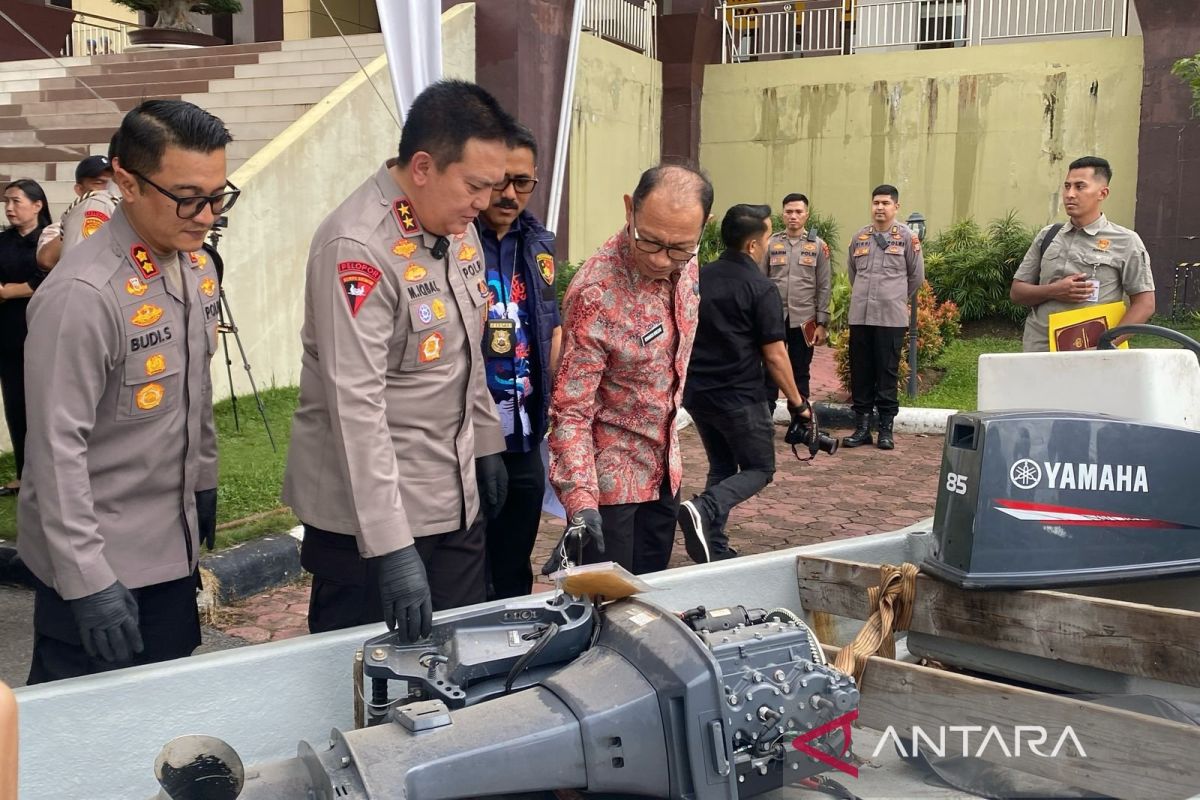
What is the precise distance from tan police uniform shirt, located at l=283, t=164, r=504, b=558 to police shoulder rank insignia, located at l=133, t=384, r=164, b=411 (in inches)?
11.8

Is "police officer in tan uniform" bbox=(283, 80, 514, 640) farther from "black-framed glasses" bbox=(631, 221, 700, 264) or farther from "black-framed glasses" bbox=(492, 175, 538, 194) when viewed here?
"black-framed glasses" bbox=(492, 175, 538, 194)

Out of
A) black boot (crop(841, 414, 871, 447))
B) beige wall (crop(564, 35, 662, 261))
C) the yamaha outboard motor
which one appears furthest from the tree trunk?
the yamaha outboard motor

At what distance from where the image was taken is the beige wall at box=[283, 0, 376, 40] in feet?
52.0

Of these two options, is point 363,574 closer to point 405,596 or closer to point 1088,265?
point 405,596

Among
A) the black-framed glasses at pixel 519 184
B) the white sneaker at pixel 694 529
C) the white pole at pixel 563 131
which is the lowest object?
the white sneaker at pixel 694 529

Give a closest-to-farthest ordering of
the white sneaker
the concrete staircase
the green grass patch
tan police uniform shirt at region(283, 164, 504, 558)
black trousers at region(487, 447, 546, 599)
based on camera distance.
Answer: tan police uniform shirt at region(283, 164, 504, 558) → black trousers at region(487, 447, 546, 599) → the white sneaker → the concrete staircase → the green grass patch

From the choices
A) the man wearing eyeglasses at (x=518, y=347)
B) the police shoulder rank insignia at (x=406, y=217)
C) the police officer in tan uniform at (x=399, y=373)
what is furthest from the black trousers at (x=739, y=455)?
the police shoulder rank insignia at (x=406, y=217)

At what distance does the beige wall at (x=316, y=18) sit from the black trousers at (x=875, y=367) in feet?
32.7

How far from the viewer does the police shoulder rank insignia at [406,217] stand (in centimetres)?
246

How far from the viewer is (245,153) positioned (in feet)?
31.5

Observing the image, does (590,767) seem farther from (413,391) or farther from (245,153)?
(245,153)

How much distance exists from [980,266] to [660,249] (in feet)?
38.1

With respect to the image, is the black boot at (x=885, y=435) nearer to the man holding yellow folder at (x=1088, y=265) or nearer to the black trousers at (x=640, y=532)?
the man holding yellow folder at (x=1088, y=265)

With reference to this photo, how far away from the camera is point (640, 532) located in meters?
3.50
